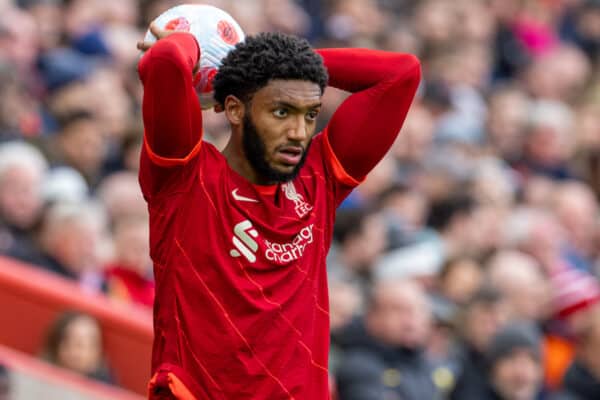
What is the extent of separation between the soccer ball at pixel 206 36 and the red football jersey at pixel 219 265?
6.5 inches

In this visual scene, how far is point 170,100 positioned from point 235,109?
9.5 inches

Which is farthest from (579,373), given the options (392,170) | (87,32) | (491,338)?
(87,32)

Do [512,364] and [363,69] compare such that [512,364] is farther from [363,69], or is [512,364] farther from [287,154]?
[287,154]

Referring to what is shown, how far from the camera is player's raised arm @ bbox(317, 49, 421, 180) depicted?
4.60 meters

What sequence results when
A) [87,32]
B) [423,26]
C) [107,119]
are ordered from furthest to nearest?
[423,26]
[87,32]
[107,119]

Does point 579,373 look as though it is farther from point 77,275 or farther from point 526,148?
point 526,148

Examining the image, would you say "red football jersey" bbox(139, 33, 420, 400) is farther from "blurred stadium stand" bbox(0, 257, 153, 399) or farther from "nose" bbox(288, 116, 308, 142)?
"blurred stadium stand" bbox(0, 257, 153, 399)

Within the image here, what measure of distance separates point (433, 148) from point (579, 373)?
10.6 ft

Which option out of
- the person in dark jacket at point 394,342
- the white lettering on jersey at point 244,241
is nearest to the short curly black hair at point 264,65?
the white lettering on jersey at point 244,241

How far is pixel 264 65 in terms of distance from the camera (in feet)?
13.9

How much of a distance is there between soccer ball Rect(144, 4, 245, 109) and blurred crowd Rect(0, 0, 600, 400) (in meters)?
2.74

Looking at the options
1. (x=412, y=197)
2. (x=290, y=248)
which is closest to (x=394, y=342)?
(x=412, y=197)

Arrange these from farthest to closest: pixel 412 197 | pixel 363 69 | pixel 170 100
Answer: pixel 412 197 → pixel 363 69 → pixel 170 100

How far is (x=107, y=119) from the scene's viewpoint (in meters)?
8.93
